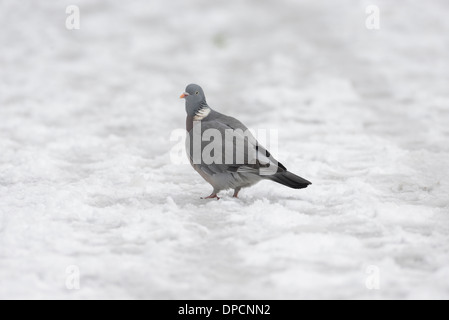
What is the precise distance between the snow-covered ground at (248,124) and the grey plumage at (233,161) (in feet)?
0.71

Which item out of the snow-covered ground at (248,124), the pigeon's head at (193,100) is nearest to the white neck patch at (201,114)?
the pigeon's head at (193,100)

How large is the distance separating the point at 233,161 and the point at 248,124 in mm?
3020

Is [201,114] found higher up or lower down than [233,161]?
higher up

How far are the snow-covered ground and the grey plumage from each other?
216mm

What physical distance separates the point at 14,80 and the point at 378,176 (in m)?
6.18

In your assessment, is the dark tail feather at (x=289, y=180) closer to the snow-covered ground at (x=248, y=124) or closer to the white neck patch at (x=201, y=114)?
the snow-covered ground at (x=248, y=124)

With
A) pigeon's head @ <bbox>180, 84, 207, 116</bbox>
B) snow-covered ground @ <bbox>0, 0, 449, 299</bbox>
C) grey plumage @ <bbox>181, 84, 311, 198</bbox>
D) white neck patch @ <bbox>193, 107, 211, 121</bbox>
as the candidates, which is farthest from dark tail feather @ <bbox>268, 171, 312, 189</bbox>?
pigeon's head @ <bbox>180, 84, 207, 116</bbox>

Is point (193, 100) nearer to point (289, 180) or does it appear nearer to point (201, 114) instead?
point (201, 114)

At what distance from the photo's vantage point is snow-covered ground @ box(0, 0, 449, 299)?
12.3 feet

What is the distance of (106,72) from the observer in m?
10.0

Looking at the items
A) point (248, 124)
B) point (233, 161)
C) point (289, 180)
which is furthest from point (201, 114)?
point (248, 124)

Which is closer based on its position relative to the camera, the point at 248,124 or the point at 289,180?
the point at 289,180

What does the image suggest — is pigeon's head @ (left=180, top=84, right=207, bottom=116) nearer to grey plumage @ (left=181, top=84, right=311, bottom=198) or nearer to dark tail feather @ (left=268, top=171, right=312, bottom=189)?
grey plumage @ (left=181, top=84, right=311, bottom=198)

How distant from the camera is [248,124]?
782 centimetres
